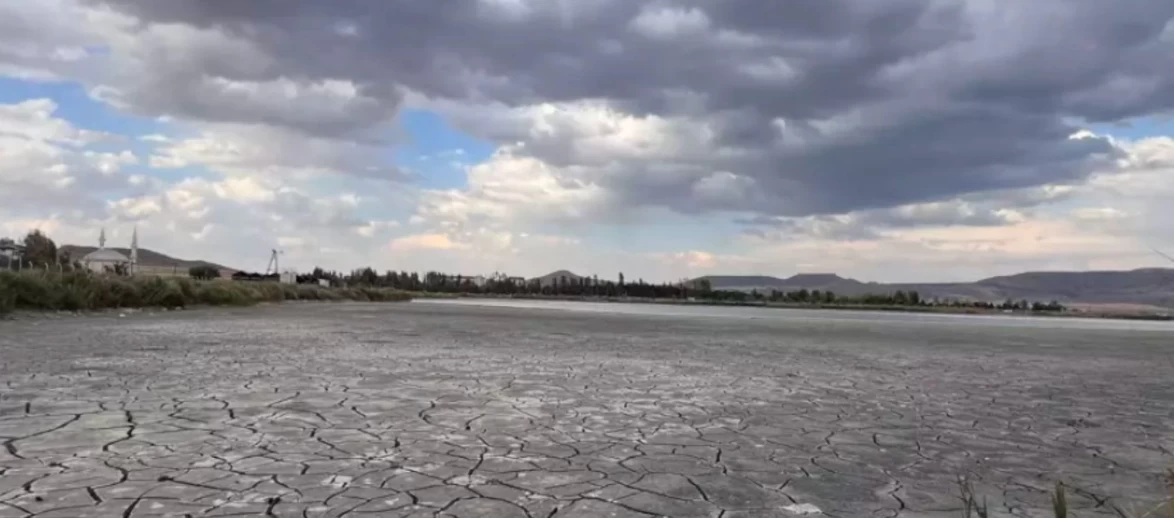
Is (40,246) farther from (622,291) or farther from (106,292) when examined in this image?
(622,291)

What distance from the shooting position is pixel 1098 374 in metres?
9.95

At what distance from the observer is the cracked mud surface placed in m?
3.26

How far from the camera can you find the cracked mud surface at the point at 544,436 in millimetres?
3264

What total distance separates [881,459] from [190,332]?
11895 mm

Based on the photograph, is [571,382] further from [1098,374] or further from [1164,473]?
[1098,374]

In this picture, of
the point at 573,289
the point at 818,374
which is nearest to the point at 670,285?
the point at 573,289

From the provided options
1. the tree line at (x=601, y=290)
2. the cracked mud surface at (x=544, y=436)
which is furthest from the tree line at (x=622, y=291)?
the cracked mud surface at (x=544, y=436)

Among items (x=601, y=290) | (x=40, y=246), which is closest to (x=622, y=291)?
(x=601, y=290)

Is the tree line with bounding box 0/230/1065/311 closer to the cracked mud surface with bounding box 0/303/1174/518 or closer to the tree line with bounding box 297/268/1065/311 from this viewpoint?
the tree line with bounding box 297/268/1065/311

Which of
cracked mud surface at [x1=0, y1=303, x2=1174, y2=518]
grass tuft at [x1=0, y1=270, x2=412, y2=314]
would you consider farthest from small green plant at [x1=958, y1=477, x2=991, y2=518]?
grass tuft at [x1=0, y1=270, x2=412, y2=314]

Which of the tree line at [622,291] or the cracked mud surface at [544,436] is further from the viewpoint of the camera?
the tree line at [622,291]

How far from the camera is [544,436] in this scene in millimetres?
4648

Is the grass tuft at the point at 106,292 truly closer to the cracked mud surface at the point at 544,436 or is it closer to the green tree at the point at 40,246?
the cracked mud surface at the point at 544,436

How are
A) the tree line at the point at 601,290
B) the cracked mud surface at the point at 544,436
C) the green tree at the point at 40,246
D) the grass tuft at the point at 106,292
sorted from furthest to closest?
1. the tree line at the point at 601,290
2. the green tree at the point at 40,246
3. the grass tuft at the point at 106,292
4. the cracked mud surface at the point at 544,436
